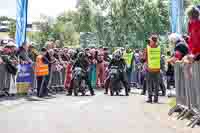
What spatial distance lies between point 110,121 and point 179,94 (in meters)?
Result: 2.42

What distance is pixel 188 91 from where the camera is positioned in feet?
46.4

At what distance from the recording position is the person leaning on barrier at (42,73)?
23.1 meters

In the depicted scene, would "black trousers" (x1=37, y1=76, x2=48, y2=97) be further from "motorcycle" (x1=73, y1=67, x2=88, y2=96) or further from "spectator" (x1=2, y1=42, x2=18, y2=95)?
"motorcycle" (x1=73, y1=67, x2=88, y2=96)

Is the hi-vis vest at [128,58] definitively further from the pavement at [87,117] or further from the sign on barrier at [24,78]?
the pavement at [87,117]

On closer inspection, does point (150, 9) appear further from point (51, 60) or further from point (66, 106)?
point (66, 106)

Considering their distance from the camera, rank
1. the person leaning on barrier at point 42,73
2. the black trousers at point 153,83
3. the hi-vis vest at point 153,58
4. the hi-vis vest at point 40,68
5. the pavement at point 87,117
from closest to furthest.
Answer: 1. the pavement at point 87,117
2. the black trousers at point 153,83
3. the hi-vis vest at point 153,58
4. the person leaning on barrier at point 42,73
5. the hi-vis vest at point 40,68

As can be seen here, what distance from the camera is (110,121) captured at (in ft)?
46.3

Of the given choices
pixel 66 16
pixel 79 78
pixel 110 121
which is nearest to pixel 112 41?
pixel 79 78

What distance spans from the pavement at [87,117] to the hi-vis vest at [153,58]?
1213 mm

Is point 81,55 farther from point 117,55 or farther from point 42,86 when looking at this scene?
point 42,86

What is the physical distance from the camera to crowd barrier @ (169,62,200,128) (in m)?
12.9

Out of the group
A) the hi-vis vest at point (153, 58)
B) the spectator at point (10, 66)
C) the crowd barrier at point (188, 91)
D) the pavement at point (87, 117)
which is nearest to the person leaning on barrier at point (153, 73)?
the hi-vis vest at point (153, 58)

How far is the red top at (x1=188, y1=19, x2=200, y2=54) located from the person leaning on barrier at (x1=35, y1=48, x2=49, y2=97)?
10.6m

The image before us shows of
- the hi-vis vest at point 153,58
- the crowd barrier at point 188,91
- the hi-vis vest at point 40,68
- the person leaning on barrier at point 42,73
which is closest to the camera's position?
the crowd barrier at point 188,91
